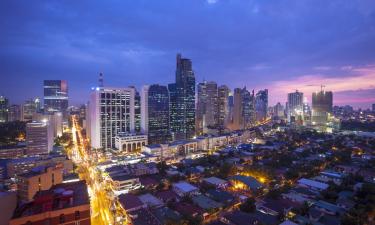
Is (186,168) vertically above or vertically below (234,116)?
below

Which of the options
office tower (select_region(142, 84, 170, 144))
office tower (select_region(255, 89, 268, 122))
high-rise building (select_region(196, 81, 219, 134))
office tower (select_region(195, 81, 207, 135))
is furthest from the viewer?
office tower (select_region(255, 89, 268, 122))

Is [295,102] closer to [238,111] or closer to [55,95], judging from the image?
[238,111]

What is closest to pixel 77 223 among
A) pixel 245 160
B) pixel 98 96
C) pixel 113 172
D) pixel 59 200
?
pixel 59 200

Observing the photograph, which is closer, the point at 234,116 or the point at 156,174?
the point at 156,174

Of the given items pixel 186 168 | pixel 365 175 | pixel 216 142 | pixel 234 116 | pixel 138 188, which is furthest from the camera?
pixel 234 116

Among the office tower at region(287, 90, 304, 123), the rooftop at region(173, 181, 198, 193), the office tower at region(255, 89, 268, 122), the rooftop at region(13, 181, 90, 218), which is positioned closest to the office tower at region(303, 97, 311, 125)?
the office tower at region(287, 90, 304, 123)

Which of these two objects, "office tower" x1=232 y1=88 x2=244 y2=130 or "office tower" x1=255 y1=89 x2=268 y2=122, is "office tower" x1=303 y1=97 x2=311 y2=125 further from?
"office tower" x1=232 y1=88 x2=244 y2=130

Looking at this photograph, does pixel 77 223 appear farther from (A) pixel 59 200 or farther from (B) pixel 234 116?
(B) pixel 234 116
